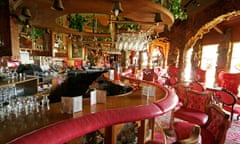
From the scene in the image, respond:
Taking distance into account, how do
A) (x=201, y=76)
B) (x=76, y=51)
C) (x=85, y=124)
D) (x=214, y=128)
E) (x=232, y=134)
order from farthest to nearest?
(x=76, y=51), (x=201, y=76), (x=232, y=134), (x=214, y=128), (x=85, y=124)

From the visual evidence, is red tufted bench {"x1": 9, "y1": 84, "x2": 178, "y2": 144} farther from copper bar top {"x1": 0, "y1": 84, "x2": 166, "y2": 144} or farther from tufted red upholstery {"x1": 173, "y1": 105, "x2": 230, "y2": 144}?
tufted red upholstery {"x1": 173, "y1": 105, "x2": 230, "y2": 144}

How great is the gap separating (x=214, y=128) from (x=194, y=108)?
1.27 metres

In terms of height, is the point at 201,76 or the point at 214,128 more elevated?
the point at 201,76

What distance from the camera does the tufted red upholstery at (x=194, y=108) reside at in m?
2.75

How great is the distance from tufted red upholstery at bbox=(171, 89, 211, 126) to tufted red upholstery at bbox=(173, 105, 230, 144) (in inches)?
22.7

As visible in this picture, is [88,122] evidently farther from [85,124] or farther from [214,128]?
[214,128]

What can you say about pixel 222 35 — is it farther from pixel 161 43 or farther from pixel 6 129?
pixel 6 129

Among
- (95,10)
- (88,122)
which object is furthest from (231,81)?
(88,122)

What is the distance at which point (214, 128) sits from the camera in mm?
1856

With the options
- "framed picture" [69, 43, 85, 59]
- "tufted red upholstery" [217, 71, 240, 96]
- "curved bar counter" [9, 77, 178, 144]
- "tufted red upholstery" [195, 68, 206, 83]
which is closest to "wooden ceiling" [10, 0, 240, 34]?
"curved bar counter" [9, 77, 178, 144]

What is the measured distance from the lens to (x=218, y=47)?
20.6 ft

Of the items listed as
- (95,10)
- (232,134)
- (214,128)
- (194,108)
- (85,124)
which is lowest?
(232,134)

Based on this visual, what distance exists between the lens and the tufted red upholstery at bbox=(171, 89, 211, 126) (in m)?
2.75

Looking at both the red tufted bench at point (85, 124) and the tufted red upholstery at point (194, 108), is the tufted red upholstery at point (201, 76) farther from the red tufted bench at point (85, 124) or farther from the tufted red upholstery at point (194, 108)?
the red tufted bench at point (85, 124)
